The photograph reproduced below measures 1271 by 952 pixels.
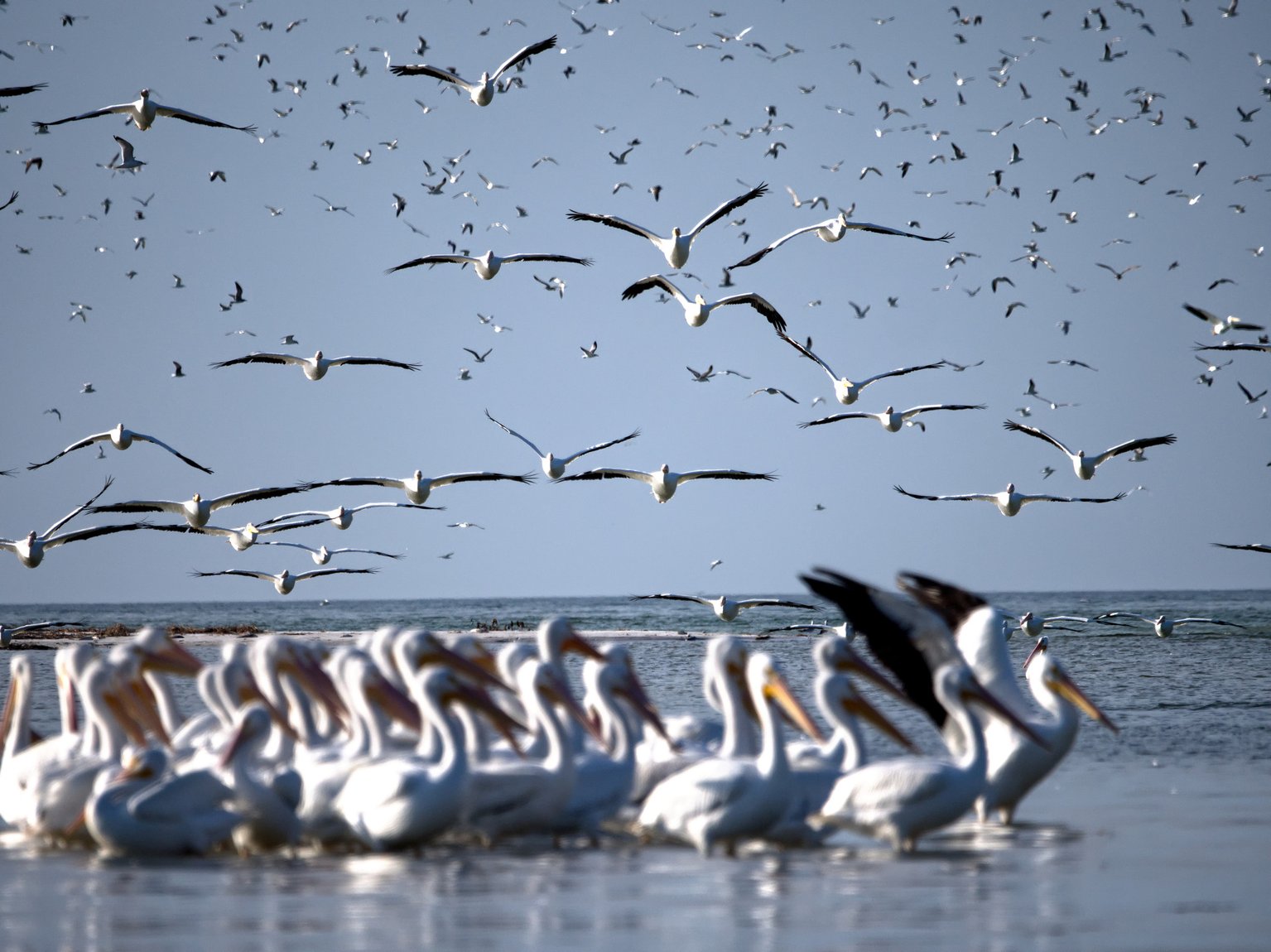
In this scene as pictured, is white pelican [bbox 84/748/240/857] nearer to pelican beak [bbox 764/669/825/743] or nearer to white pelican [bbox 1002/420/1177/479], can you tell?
pelican beak [bbox 764/669/825/743]

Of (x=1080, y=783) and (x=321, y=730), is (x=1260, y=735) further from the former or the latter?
(x=321, y=730)

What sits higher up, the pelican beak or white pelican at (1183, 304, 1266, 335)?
white pelican at (1183, 304, 1266, 335)

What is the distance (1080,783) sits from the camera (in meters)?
10.3

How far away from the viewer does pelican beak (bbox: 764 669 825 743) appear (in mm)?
8453

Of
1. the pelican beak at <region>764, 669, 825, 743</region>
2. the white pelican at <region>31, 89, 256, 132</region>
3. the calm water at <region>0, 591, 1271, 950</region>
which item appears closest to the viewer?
the calm water at <region>0, 591, 1271, 950</region>

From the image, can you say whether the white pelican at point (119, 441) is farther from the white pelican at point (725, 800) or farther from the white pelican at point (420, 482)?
the white pelican at point (725, 800)

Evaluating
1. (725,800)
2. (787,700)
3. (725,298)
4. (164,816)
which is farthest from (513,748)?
(725,298)

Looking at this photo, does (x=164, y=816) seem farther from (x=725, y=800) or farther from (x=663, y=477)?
(x=663, y=477)

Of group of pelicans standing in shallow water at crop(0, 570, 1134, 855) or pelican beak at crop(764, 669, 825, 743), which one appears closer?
group of pelicans standing in shallow water at crop(0, 570, 1134, 855)

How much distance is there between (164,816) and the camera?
7.73m

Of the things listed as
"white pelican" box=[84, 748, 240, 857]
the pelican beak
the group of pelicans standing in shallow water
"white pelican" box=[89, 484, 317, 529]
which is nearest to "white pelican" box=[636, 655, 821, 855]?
the group of pelicans standing in shallow water

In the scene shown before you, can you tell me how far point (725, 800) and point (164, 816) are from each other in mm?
2312

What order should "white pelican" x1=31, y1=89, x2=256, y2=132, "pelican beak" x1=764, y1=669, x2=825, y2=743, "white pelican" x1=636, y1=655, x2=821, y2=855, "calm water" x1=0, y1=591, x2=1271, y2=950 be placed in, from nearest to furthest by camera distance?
"calm water" x1=0, y1=591, x2=1271, y2=950 → "white pelican" x1=636, y1=655, x2=821, y2=855 → "pelican beak" x1=764, y1=669, x2=825, y2=743 → "white pelican" x1=31, y1=89, x2=256, y2=132

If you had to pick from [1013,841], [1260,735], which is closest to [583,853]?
[1013,841]
